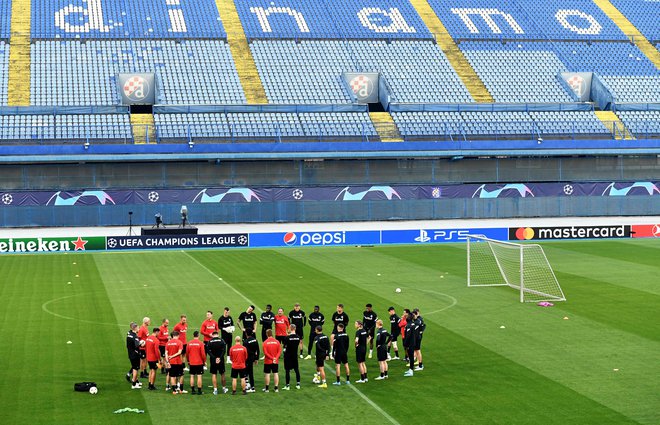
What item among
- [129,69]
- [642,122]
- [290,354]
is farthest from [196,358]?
[642,122]

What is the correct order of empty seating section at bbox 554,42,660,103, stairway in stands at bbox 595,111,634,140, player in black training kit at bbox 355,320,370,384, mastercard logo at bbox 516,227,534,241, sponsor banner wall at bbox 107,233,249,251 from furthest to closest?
1. empty seating section at bbox 554,42,660,103
2. stairway in stands at bbox 595,111,634,140
3. mastercard logo at bbox 516,227,534,241
4. sponsor banner wall at bbox 107,233,249,251
5. player in black training kit at bbox 355,320,370,384

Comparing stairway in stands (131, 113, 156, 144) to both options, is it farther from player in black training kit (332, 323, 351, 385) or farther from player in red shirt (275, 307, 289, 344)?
player in black training kit (332, 323, 351, 385)

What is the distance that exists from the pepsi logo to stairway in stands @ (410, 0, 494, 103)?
Result: 73.7 ft

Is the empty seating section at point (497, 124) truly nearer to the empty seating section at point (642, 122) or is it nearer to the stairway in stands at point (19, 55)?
the empty seating section at point (642, 122)

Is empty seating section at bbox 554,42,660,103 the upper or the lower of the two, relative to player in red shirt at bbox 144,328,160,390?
upper

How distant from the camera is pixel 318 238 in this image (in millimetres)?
53406

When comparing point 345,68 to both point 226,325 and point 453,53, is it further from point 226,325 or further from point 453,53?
point 226,325

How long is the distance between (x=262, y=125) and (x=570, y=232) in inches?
840

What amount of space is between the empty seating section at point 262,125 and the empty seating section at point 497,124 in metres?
3.25

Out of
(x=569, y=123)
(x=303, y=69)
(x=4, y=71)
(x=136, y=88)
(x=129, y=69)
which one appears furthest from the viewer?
(x=303, y=69)

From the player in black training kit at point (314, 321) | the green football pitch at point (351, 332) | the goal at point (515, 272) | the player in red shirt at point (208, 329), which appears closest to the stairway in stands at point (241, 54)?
the green football pitch at point (351, 332)

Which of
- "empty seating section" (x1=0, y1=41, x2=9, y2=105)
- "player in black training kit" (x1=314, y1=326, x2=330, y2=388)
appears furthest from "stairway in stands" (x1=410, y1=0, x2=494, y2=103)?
"player in black training kit" (x1=314, y1=326, x2=330, y2=388)

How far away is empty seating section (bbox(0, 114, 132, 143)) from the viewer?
59.7 m

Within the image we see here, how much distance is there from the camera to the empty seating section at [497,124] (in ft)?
215
